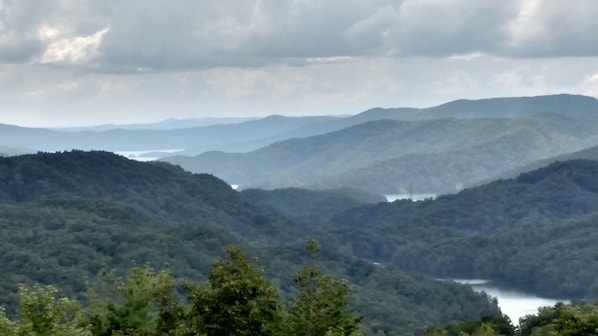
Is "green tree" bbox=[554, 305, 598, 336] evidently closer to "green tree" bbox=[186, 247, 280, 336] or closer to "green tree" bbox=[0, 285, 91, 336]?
"green tree" bbox=[186, 247, 280, 336]

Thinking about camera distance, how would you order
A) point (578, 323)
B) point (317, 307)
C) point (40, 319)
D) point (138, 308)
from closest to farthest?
point (40, 319) < point (578, 323) < point (317, 307) < point (138, 308)

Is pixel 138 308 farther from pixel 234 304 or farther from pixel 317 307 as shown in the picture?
pixel 317 307

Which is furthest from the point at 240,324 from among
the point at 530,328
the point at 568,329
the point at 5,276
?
the point at 5,276

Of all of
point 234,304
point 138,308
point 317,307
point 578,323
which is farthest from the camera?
point 138,308

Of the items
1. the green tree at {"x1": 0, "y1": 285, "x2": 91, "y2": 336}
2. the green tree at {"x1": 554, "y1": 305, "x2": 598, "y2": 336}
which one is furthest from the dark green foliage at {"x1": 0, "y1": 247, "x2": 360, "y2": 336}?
the green tree at {"x1": 554, "y1": 305, "x2": 598, "y2": 336}

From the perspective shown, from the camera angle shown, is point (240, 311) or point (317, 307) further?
point (317, 307)

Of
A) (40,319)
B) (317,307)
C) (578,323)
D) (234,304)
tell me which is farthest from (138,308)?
(578,323)

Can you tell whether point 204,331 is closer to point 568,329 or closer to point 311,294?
point 311,294

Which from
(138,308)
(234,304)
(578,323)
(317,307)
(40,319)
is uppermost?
(40,319)

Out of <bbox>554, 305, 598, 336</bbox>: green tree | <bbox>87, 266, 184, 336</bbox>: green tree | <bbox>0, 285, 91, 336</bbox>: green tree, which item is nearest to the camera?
<bbox>0, 285, 91, 336</bbox>: green tree

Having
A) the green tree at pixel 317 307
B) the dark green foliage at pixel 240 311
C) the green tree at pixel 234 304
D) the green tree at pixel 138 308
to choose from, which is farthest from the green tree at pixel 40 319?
the green tree at pixel 317 307

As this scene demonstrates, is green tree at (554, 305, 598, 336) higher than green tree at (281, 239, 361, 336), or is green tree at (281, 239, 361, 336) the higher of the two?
green tree at (281, 239, 361, 336)

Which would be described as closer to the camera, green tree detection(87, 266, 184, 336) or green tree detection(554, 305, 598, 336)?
green tree detection(554, 305, 598, 336)
